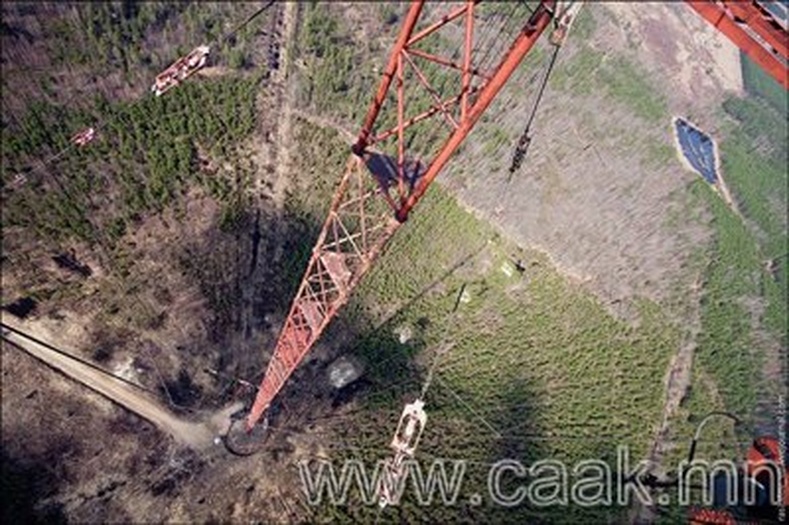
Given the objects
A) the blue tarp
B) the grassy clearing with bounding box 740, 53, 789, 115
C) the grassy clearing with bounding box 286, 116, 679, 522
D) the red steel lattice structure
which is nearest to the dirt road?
the grassy clearing with bounding box 286, 116, 679, 522

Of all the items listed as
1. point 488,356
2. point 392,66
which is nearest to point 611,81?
point 488,356

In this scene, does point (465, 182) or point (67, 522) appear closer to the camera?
point (67, 522)

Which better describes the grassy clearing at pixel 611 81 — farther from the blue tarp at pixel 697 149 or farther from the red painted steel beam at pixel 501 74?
the red painted steel beam at pixel 501 74

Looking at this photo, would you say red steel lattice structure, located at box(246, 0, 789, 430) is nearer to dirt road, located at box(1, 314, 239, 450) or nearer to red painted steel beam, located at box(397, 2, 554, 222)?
red painted steel beam, located at box(397, 2, 554, 222)

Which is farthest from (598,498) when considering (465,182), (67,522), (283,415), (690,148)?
(690,148)

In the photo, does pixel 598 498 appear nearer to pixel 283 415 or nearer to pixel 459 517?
pixel 459 517

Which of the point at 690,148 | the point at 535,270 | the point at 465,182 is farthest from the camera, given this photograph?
the point at 690,148
